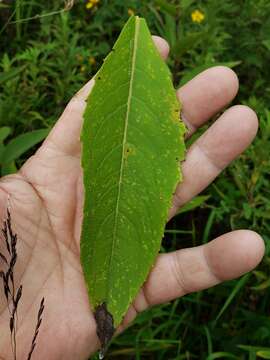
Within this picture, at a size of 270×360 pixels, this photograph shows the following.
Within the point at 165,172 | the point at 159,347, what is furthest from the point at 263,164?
the point at 159,347

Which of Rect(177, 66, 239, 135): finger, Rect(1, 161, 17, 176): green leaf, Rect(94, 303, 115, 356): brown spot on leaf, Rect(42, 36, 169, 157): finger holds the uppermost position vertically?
Rect(177, 66, 239, 135): finger

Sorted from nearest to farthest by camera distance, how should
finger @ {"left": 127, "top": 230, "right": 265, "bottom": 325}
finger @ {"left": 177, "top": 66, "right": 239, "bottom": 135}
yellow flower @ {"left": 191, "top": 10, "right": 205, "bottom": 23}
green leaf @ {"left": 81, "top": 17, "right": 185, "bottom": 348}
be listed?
green leaf @ {"left": 81, "top": 17, "right": 185, "bottom": 348} → finger @ {"left": 127, "top": 230, "right": 265, "bottom": 325} → finger @ {"left": 177, "top": 66, "right": 239, "bottom": 135} → yellow flower @ {"left": 191, "top": 10, "right": 205, "bottom": 23}

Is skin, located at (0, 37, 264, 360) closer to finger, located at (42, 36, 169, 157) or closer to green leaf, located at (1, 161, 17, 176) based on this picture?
finger, located at (42, 36, 169, 157)

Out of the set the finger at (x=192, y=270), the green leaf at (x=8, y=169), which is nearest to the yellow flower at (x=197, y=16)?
the green leaf at (x=8, y=169)

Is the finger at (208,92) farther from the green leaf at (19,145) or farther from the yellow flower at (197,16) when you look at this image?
the yellow flower at (197,16)

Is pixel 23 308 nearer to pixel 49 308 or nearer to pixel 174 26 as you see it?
pixel 49 308

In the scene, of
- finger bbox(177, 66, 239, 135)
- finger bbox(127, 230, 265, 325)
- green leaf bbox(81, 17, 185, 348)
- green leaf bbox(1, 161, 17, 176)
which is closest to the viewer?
green leaf bbox(81, 17, 185, 348)

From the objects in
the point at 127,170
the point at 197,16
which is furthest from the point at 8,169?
the point at 197,16

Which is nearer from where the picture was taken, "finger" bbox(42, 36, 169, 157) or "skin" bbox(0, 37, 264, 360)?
"skin" bbox(0, 37, 264, 360)

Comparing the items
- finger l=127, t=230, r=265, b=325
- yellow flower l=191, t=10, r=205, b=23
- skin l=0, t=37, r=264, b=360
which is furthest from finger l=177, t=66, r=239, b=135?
yellow flower l=191, t=10, r=205, b=23
